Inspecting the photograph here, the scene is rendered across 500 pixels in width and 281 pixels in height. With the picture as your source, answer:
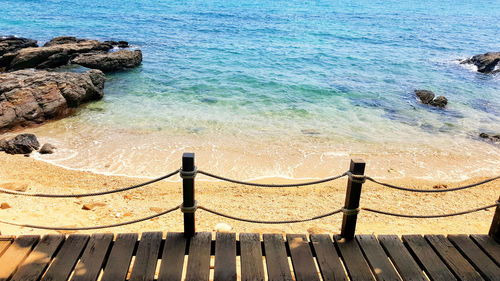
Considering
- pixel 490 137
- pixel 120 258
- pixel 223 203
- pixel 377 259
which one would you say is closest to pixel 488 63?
pixel 490 137

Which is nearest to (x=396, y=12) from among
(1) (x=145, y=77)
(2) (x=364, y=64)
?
(2) (x=364, y=64)

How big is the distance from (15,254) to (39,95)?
10.3 m

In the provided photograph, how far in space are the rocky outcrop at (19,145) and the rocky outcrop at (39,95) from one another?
1782mm

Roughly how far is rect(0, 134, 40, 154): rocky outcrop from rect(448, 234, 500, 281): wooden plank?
1029cm

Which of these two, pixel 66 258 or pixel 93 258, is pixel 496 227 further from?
pixel 66 258

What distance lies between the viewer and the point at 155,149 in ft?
35.3

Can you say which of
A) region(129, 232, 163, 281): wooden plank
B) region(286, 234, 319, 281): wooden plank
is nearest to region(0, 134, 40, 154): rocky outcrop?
region(129, 232, 163, 281): wooden plank

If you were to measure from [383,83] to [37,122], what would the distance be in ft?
54.7

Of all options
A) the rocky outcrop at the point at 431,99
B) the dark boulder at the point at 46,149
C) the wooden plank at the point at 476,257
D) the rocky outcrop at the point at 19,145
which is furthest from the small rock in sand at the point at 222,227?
the rocky outcrop at the point at 431,99

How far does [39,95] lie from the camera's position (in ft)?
41.7

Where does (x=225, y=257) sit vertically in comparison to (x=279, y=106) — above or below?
above

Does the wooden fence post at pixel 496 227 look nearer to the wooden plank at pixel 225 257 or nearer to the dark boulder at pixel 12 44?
the wooden plank at pixel 225 257

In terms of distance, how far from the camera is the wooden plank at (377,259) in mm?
4047

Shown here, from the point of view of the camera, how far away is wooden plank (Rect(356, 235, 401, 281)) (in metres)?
4.05
